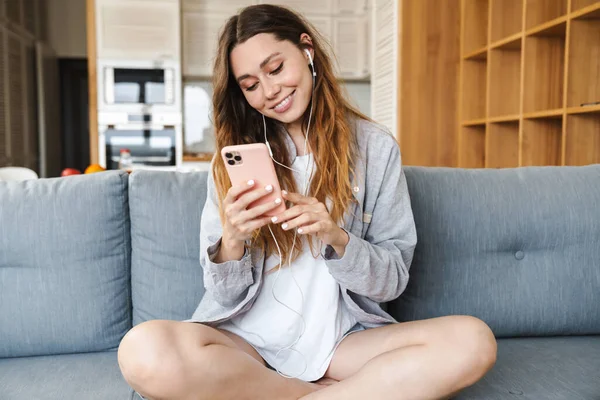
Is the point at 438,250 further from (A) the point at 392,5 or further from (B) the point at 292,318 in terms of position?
(A) the point at 392,5

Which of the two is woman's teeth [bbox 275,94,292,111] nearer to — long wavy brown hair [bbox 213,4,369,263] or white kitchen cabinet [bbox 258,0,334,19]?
long wavy brown hair [bbox 213,4,369,263]

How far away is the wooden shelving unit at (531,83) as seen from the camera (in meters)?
2.58

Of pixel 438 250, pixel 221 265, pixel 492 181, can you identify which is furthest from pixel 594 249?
pixel 221 265

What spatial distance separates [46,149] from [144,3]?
7.16ft

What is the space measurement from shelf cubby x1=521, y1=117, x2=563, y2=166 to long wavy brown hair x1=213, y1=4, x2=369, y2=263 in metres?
2.01

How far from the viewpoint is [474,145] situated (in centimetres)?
391

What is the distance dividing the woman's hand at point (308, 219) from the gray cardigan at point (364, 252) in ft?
0.17

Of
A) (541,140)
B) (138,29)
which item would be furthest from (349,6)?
(541,140)

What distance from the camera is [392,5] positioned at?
4148mm

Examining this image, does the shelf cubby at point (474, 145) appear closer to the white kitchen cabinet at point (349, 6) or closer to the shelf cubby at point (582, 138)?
the shelf cubby at point (582, 138)

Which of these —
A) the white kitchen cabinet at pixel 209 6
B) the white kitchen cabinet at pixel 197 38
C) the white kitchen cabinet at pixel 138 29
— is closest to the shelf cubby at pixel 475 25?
the white kitchen cabinet at pixel 209 6

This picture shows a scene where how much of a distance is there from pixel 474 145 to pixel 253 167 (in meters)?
3.16

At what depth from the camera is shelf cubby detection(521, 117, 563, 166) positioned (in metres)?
3.04

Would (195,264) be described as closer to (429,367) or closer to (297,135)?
(297,135)
